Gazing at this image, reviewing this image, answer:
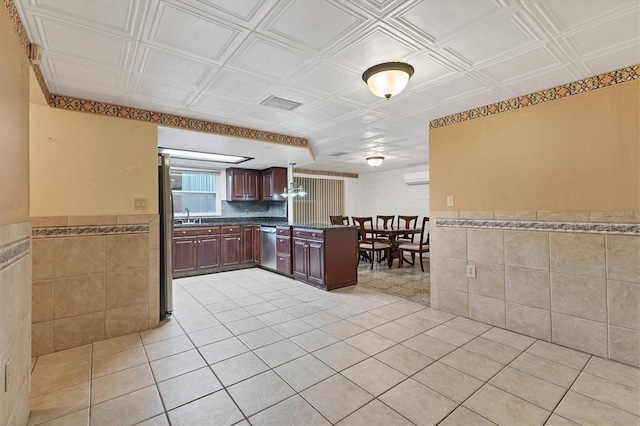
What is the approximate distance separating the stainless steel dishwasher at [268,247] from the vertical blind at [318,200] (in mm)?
1936

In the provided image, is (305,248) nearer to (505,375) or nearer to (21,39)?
(505,375)

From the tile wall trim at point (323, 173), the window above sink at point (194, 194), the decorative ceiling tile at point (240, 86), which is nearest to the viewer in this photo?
the decorative ceiling tile at point (240, 86)

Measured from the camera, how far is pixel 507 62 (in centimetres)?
214

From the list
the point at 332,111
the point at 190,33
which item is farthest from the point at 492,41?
the point at 190,33

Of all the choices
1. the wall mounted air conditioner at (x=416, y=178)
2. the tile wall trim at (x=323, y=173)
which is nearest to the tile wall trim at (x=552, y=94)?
the wall mounted air conditioner at (x=416, y=178)

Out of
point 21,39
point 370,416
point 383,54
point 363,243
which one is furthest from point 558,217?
point 21,39

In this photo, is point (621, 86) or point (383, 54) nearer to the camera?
point (383, 54)

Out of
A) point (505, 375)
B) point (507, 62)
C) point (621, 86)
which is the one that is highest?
point (507, 62)

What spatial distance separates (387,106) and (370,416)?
8.75 ft

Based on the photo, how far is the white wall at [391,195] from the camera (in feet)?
23.4

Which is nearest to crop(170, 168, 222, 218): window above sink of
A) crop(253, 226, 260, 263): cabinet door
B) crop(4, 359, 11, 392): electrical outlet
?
crop(253, 226, 260, 263): cabinet door

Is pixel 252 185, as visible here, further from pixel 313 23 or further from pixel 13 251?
pixel 13 251

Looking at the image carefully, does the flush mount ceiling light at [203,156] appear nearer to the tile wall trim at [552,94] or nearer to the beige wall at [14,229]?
the beige wall at [14,229]

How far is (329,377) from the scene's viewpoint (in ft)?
6.71
